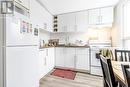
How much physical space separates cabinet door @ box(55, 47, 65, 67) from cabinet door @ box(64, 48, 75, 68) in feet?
0.43

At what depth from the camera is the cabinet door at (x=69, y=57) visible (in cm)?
427

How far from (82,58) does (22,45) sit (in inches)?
113

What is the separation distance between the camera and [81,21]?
14.3 ft

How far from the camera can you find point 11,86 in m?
1.30

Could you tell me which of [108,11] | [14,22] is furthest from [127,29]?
[14,22]

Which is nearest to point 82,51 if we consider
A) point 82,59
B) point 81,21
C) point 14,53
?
point 82,59

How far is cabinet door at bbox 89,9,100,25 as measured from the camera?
4.08m

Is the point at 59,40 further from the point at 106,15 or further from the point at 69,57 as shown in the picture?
the point at 106,15

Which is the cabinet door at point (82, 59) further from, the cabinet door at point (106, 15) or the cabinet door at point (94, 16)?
the cabinet door at point (106, 15)

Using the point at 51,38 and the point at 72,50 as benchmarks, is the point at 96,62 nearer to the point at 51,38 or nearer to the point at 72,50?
the point at 72,50

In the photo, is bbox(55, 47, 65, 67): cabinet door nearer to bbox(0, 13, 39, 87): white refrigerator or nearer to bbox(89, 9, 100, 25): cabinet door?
bbox(89, 9, 100, 25): cabinet door

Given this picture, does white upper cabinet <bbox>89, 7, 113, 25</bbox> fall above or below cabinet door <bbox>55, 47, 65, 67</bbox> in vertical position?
above

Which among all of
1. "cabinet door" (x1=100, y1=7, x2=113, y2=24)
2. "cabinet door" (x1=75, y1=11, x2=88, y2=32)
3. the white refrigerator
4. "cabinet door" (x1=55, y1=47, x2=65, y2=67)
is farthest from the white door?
"cabinet door" (x1=100, y1=7, x2=113, y2=24)

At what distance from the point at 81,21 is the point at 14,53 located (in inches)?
132
